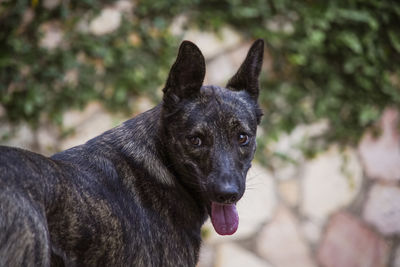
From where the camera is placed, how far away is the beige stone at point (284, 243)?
5.13 m

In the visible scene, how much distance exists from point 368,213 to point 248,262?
1269 millimetres

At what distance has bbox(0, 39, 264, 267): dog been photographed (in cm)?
217

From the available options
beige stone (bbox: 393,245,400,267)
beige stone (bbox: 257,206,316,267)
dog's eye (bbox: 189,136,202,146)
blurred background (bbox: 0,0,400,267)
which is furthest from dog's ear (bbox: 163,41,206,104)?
beige stone (bbox: 393,245,400,267)

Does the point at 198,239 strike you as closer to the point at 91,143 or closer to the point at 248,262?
the point at 91,143

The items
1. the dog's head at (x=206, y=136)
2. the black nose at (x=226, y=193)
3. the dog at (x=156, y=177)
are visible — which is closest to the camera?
the dog at (x=156, y=177)

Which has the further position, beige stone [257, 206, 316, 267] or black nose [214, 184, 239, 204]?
beige stone [257, 206, 316, 267]

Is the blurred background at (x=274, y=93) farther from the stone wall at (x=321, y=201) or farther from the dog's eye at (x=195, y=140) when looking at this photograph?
the dog's eye at (x=195, y=140)

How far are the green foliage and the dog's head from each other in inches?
87.8

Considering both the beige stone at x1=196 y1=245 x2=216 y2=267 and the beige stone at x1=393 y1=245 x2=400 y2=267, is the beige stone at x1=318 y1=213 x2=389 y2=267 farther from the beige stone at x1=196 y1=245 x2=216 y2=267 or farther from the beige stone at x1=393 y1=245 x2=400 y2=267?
the beige stone at x1=196 y1=245 x2=216 y2=267

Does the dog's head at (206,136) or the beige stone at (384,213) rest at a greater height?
the dog's head at (206,136)

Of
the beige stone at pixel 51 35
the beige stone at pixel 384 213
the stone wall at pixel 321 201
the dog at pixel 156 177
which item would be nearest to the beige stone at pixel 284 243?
the stone wall at pixel 321 201

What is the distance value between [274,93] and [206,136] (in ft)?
8.98

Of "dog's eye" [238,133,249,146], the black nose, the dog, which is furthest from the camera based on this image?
"dog's eye" [238,133,249,146]

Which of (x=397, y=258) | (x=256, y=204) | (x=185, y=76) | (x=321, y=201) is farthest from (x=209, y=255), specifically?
(x=185, y=76)
